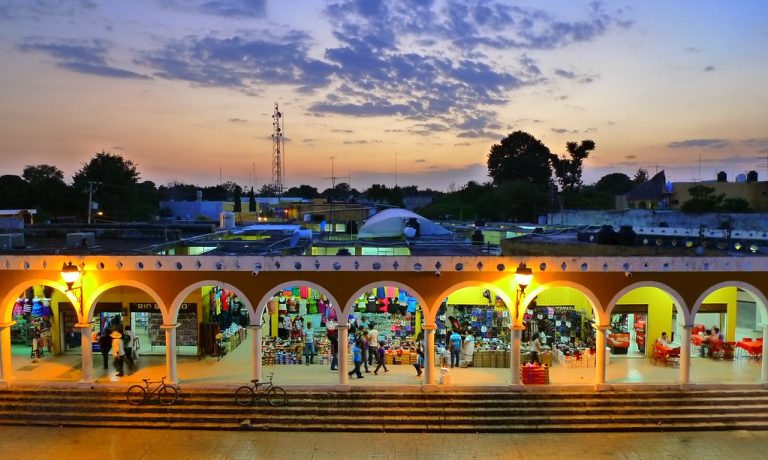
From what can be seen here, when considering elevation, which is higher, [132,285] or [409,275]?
[409,275]

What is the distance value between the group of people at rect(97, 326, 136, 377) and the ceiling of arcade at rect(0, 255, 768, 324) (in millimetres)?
1406

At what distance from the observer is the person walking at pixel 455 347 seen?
13606 millimetres

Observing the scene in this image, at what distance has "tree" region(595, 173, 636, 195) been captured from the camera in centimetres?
6284

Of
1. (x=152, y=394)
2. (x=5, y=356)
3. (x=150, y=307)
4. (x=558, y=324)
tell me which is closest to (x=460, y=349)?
(x=558, y=324)

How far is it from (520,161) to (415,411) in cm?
4399

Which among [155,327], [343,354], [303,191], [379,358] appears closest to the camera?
[343,354]

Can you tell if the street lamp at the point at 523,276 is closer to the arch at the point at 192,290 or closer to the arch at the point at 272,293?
the arch at the point at 272,293

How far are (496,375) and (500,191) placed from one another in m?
32.1

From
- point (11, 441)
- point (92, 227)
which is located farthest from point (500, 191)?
point (11, 441)

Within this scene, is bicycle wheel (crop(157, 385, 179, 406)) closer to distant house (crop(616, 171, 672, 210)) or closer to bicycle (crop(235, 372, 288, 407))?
bicycle (crop(235, 372, 288, 407))

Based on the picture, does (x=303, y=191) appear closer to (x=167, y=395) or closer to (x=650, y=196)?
(x=650, y=196)

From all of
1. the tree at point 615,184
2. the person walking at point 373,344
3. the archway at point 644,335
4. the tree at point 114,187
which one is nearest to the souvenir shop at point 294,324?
the person walking at point 373,344

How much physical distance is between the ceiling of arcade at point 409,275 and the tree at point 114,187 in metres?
33.0

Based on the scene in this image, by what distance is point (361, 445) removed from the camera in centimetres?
1073
